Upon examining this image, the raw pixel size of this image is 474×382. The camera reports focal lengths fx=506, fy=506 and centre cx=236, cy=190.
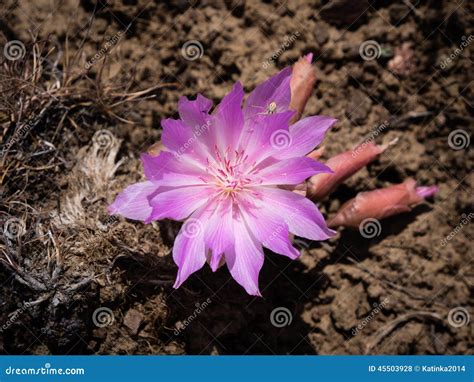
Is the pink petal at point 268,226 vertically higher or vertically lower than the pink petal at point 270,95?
lower

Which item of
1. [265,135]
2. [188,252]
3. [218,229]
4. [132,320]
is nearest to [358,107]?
[265,135]

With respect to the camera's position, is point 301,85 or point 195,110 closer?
point 195,110

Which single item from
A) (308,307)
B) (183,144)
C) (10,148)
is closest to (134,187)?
(183,144)

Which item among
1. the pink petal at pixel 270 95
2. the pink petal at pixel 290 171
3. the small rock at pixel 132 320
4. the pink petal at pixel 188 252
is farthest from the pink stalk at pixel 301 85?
the small rock at pixel 132 320

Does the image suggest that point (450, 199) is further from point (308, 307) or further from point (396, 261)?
point (308, 307)

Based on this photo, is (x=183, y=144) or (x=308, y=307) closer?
(x=183, y=144)

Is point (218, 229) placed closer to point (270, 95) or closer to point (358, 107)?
point (270, 95)

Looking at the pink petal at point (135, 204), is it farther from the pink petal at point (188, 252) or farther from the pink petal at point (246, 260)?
the pink petal at point (246, 260)
